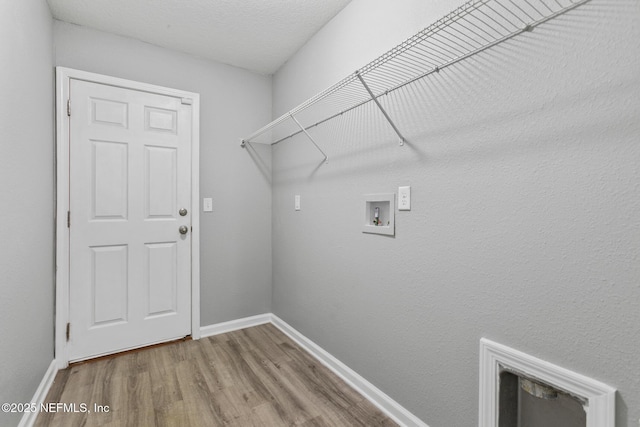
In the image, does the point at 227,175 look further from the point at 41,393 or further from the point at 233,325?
the point at 41,393

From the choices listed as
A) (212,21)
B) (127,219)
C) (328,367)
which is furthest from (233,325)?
(212,21)

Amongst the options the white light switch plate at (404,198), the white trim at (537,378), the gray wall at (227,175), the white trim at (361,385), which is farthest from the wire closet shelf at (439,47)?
the white trim at (361,385)

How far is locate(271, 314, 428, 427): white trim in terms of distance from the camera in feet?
4.64

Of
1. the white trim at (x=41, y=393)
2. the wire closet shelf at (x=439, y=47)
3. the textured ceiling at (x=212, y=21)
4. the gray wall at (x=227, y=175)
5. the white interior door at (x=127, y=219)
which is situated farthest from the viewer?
the gray wall at (x=227, y=175)

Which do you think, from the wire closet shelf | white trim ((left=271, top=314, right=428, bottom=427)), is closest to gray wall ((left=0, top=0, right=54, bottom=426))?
the wire closet shelf

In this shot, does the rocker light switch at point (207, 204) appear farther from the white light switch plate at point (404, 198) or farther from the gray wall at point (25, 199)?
the white light switch plate at point (404, 198)

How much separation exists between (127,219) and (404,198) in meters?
1.95

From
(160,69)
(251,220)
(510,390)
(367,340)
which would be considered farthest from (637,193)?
(160,69)

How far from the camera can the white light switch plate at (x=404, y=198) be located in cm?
137

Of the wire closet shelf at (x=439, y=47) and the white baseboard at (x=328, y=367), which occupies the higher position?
the wire closet shelf at (x=439, y=47)

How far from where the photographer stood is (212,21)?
1.93 metres

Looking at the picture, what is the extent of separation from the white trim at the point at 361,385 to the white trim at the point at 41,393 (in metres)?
1.49

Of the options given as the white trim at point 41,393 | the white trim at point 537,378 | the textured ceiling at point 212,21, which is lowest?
the white trim at point 41,393

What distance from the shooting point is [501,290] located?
1.04 metres
